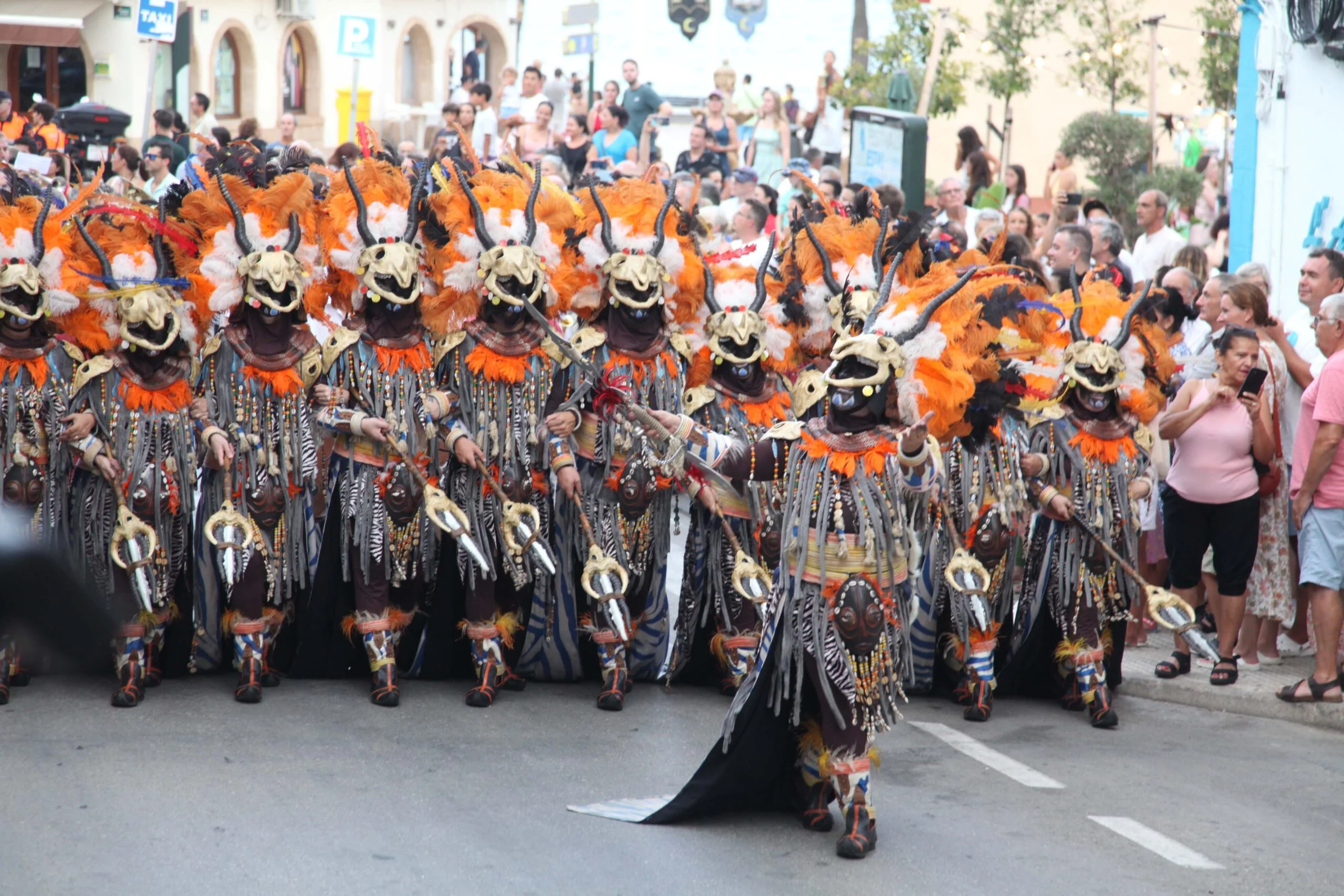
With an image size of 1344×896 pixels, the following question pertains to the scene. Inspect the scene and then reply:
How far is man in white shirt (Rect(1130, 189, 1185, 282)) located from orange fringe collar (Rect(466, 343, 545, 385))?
547 cm

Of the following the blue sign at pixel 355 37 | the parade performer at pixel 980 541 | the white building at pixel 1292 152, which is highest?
the blue sign at pixel 355 37

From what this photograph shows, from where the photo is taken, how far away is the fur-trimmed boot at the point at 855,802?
5238 millimetres

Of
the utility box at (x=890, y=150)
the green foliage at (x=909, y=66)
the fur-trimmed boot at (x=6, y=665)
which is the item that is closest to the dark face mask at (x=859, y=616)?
the fur-trimmed boot at (x=6, y=665)

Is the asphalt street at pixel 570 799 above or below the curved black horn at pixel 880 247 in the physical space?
below

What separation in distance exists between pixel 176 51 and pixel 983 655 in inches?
591

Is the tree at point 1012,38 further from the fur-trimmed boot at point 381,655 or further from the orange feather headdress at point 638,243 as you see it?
the fur-trimmed boot at point 381,655

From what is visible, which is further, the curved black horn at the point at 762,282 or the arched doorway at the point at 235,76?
the arched doorway at the point at 235,76

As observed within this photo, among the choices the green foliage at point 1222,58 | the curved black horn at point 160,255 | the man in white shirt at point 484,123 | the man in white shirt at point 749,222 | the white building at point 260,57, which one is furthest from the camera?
the white building at point 260,57

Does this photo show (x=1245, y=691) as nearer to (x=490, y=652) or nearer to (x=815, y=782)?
(x=815, y=782)

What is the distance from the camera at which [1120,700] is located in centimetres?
768

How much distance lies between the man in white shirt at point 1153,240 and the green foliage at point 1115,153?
5.83 meters

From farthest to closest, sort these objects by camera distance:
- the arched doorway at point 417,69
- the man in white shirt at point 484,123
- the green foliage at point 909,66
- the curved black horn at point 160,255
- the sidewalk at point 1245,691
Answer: the arched doorway at point 417,69 < the green foliage at point 909,66 < the man in white shirt at point 484,123 < the sidewalk at point 1245,691 < the curved black horn at point 160,255

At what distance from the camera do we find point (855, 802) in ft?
17.3

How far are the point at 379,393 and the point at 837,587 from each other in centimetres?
253
